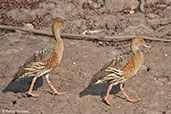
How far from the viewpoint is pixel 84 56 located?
29.9 feet

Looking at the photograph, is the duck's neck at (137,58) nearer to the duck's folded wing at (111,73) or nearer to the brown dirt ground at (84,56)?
the duck's folded wing at (111,73)

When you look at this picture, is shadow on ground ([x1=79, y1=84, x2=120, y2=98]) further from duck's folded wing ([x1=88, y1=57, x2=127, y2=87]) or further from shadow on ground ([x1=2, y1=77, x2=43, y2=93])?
shadow on ground ([x1=2, y1=77, x2=43, y2=93])

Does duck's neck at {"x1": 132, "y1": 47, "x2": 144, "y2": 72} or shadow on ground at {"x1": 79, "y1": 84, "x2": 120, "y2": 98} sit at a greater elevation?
duck's neck at {"x1": 132, "y1": 47, "x2": 144, "y2": 72}

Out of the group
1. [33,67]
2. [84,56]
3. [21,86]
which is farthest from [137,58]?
[21,86]

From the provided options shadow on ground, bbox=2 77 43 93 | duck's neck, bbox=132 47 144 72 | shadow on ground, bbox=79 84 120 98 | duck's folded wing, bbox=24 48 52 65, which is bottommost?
shadow on ground, bbox=79 84 120 98

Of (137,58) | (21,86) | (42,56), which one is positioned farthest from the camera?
(21,86)

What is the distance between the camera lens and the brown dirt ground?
6.95m

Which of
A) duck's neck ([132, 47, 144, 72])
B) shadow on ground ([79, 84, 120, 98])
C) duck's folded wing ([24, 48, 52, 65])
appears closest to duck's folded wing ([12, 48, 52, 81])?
duck's folded wing ([24, 48, 52, 65])

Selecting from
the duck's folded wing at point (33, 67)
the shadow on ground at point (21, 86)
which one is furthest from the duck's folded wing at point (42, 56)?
the shadow on ground at point (21, 86)

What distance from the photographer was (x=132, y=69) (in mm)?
6988

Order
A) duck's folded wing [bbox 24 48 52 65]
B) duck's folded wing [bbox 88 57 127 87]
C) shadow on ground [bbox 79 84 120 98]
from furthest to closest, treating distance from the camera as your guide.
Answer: shadow on ground [bbox 79 84 120 98] → duck's folded wing [bbox 24 48 52 65] → duck's folded wing [bbox 88 57 127 87]

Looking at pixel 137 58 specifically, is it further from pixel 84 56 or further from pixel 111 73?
pixel 84 56

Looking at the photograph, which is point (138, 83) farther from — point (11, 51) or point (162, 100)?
point (11, 51)

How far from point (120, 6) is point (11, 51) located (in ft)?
16.8
